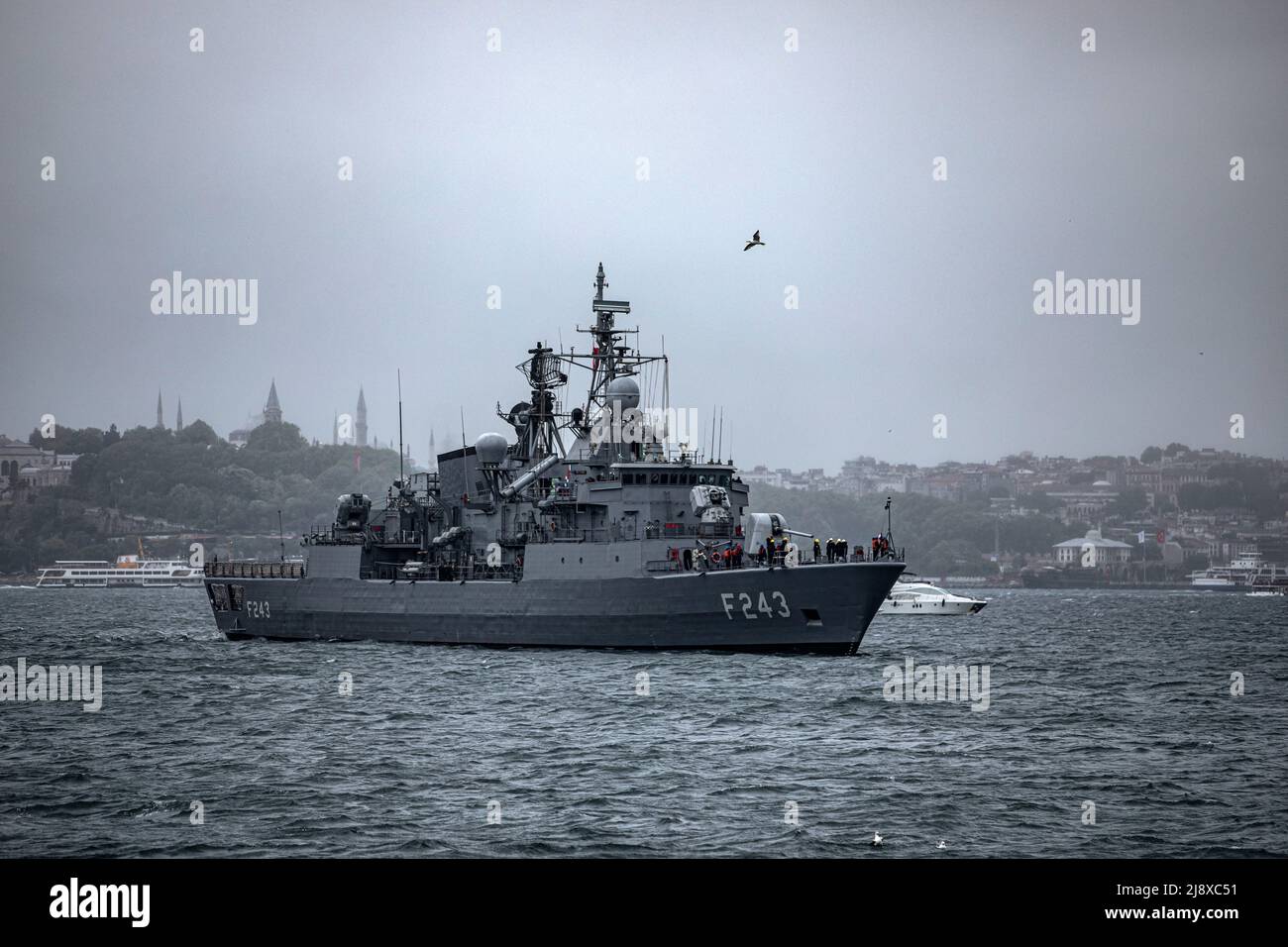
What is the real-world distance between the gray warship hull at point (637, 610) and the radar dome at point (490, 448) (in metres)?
5.87

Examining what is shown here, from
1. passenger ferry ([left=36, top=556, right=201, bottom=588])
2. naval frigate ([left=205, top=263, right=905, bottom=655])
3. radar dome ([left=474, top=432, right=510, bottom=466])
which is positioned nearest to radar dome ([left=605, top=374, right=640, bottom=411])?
naval frigate ([left=205, top=263, right=905, bottom=655])

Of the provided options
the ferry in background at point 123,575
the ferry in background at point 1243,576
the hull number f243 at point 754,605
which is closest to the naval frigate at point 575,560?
the hull number f243 at point 754,605

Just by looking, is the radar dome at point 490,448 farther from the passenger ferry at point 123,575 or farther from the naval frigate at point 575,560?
the passenger ferry at point 123,575

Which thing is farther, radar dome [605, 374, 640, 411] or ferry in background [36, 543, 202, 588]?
ferry in background [36, 543, 202, 588]

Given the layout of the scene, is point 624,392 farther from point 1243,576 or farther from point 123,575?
point 123,575

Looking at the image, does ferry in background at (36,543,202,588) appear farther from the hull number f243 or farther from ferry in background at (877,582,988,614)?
the hull number f243

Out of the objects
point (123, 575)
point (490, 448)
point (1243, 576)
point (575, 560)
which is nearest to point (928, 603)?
point (490, 448)

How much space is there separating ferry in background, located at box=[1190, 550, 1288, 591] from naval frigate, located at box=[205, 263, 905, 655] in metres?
142

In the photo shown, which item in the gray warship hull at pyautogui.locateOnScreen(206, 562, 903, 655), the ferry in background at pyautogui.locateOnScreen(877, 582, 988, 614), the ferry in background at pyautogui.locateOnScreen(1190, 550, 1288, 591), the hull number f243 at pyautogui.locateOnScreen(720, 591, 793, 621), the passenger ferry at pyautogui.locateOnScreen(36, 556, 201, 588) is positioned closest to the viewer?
the gray warship hull at pyautogui.locateOnScreen(206, 562, 903, 655)

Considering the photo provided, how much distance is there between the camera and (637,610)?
41969 mm

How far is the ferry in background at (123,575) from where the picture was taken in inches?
7205

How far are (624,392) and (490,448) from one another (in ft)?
21.3

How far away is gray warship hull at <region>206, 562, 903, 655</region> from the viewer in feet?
128

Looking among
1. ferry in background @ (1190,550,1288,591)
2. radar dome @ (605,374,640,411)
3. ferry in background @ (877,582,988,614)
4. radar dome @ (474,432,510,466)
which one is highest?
radar dome @ (605,374,640,411)
